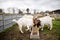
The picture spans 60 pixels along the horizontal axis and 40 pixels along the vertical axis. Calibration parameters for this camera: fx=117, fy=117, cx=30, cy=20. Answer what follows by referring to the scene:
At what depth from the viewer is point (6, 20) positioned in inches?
60.4

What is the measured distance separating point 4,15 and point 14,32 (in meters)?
0.27

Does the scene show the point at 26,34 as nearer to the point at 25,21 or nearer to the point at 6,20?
the point at 25,21

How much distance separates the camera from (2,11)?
5.05 feet

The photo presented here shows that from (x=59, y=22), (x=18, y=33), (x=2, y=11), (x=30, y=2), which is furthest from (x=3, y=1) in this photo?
(x=59, y=22)

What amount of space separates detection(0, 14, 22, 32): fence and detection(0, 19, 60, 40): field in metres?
0.06

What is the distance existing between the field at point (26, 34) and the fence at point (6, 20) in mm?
63

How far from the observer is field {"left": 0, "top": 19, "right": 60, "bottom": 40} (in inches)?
54.0

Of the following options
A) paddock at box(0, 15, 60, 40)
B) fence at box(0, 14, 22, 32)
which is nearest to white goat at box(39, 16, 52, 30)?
paddock at box(0, 15, 60, 40)

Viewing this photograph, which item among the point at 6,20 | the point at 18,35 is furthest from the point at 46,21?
the point at 6,20

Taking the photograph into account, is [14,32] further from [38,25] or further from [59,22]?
[59,22]

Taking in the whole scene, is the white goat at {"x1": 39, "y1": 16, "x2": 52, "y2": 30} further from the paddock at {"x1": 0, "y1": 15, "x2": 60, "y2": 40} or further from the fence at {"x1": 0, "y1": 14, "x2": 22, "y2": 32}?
the fence at {"x1": 0, "y1": 14, "x2": 22, "y2": 32}

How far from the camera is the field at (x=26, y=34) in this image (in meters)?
1.37

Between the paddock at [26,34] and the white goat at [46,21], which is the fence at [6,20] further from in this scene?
the white goat at [46,21]

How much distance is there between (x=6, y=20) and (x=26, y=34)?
336mm
